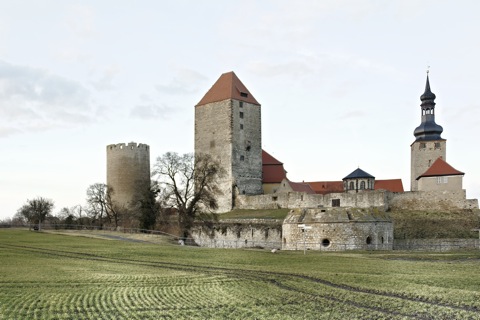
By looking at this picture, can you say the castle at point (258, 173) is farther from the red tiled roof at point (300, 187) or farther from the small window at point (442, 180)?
the red tiled roof at point (300, 187)

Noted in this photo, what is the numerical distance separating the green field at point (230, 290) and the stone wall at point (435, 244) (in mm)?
18368

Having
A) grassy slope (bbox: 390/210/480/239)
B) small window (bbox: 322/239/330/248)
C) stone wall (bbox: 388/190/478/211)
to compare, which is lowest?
small window (bbox: 322/239/330/248)

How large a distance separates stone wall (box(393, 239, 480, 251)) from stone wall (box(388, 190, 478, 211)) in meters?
8.48

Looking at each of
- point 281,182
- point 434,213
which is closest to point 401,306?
point 434,213

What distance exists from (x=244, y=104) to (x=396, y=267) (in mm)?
40173

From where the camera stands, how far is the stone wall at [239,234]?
44.5 m

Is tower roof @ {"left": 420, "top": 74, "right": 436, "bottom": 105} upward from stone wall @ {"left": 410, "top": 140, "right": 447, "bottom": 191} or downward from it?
upward

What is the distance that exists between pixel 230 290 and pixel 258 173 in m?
46.7

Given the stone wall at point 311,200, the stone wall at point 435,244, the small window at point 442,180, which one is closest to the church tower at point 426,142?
the small window at point 442,180

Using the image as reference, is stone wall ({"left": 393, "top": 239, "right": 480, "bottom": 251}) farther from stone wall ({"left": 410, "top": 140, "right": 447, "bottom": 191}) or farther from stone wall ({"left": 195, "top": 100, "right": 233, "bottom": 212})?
stone wall ({"left": 410, "top": 140, "right": 447, "bottom": 191})

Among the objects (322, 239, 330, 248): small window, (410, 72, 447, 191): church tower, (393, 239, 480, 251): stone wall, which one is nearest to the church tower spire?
(410, 72, 447, 191): church tower

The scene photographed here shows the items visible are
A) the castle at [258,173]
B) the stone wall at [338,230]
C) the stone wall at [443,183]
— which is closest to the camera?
the stone wall at [338,230]

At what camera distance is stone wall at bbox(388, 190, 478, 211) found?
161 ft

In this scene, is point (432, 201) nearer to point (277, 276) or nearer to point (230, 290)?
point (277, 276)
